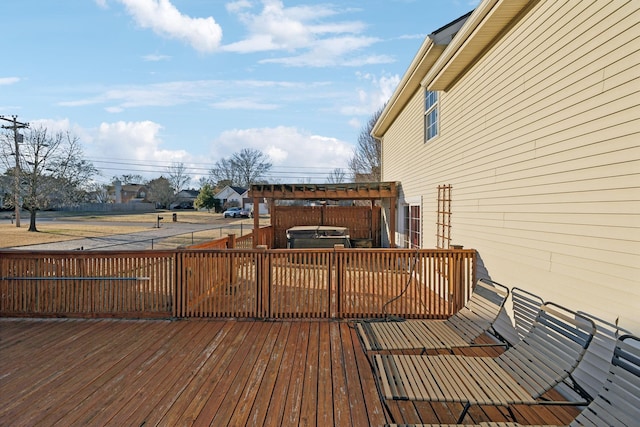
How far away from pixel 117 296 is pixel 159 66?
947 centimetres

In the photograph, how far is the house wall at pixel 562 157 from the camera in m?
2.32

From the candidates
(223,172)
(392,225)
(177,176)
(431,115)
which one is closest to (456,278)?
(431,115)

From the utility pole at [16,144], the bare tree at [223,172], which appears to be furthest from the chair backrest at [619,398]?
the bare tree at [223,172]

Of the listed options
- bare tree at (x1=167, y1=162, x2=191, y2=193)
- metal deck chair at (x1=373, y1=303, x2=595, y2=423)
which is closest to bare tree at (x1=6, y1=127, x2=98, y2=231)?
metal deck chair at (x1=373, y1=303, x2=595, y2=423)

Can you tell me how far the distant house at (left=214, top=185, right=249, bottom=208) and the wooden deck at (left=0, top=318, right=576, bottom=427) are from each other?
150 feet

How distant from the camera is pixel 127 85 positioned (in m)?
15.2

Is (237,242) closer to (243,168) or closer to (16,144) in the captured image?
(16,144)

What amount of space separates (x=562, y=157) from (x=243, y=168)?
55.2m

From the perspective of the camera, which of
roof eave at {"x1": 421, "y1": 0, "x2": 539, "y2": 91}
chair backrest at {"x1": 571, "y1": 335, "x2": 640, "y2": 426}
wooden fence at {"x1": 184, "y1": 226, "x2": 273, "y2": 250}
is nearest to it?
chair backrest at {"x1": 571, "y1": 335, "x2": 640, "y2": 426}

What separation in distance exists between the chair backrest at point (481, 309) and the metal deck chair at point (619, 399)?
146 centimetres

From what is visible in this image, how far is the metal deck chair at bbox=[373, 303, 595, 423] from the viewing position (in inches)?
88.6

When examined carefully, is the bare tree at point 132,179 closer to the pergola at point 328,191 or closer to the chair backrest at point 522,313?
the pergola at point 328,191

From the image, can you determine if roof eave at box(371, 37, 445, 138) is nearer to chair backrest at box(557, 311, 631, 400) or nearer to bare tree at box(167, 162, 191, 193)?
chair backrest at box(557, 311, 631, 400)

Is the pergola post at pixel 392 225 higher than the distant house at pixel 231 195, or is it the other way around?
the distant house at pixel 231 195
